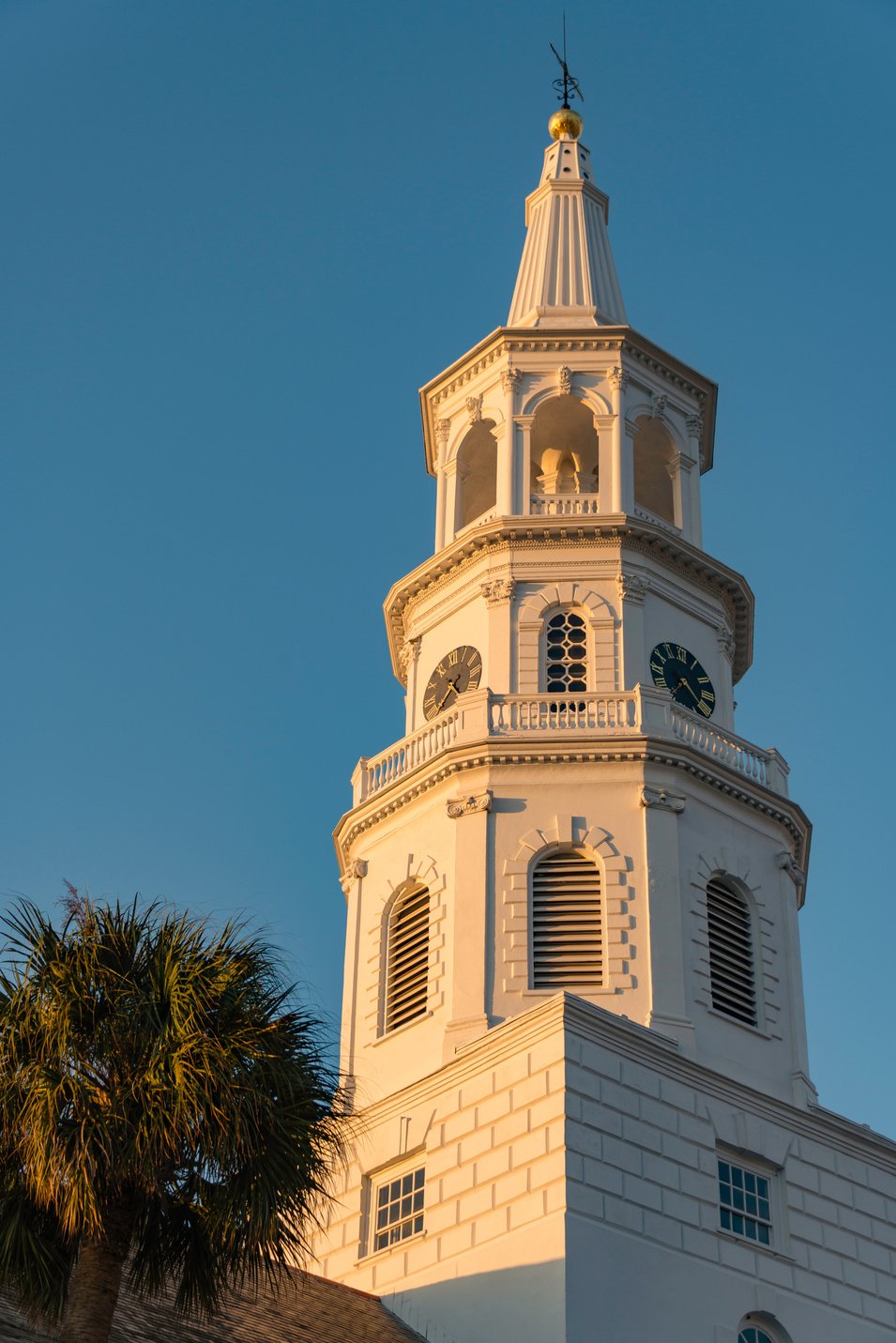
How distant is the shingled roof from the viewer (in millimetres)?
25359

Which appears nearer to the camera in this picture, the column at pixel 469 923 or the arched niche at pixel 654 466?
the column at pixel 469 923

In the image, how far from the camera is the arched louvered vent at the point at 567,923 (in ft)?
115

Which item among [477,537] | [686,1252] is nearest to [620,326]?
[477,537]

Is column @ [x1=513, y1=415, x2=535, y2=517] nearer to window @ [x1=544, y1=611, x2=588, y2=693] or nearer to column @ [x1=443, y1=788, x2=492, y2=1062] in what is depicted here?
A: window @ [x1=544, y1=611, x2=588, y2=693]

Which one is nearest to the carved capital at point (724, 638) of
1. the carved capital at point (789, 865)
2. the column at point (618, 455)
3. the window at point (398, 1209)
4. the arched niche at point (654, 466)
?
the arched niche at point (654, 466)

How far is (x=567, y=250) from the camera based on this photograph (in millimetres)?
48094

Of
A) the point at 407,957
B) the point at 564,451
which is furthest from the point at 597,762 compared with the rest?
the point at 564,451

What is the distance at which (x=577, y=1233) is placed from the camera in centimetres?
3053

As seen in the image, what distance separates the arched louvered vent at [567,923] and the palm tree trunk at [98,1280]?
15264 mm

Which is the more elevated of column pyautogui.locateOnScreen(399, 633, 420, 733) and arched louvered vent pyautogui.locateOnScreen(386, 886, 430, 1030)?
column pyautogui.locateOnScreen(399, 633, 420, 733)

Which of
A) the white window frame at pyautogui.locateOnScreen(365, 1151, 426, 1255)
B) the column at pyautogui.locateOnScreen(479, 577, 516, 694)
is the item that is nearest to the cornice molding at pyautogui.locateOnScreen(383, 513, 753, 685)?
the column at pyautogui.locateOnScreen(479, 577, 516, 694)

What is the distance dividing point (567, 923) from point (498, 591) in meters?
7.81

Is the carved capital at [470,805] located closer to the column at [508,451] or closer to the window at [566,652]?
the window at [566,652]

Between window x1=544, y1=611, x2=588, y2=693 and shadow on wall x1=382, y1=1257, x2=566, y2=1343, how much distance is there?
11772mm
